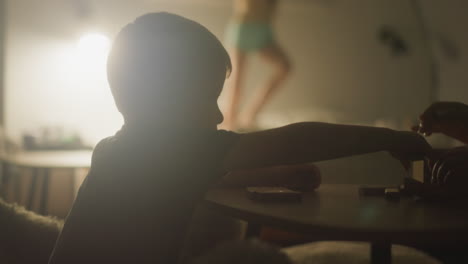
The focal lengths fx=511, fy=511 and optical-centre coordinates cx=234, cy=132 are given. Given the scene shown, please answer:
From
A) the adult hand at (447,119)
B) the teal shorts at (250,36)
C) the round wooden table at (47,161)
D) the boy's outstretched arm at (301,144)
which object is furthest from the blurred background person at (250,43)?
the boy's outstretched arm at (301,144)

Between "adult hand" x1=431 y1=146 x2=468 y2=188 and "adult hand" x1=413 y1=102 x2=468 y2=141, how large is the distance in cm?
5

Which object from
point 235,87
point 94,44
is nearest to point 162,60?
point 94,44

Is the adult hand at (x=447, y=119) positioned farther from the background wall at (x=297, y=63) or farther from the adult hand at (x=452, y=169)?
the background wall at (x=297, y=63)

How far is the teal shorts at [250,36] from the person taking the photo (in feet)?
8.84

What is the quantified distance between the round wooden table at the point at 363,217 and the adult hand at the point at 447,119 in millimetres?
126

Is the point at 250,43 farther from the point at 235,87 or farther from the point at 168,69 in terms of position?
the point at 168,69

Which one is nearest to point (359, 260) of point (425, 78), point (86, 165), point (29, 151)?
point (86, 165)

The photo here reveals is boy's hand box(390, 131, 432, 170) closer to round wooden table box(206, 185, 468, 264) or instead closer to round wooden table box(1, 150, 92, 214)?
round wooden table box(206, 185, 468, 264)

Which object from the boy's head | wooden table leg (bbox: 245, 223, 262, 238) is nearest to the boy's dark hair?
the boy's head

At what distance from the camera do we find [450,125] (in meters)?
0.80

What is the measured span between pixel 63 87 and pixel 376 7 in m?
2.07

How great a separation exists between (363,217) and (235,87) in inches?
88.2

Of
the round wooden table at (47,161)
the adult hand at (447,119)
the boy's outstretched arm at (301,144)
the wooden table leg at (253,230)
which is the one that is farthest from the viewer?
the round wooden table at (47,161)

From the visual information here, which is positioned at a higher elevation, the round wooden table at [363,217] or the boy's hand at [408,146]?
the boy's hand at [408,146]
